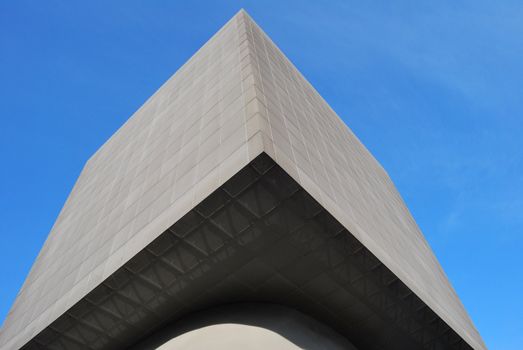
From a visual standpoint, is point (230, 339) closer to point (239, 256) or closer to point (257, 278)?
point (257, 278)

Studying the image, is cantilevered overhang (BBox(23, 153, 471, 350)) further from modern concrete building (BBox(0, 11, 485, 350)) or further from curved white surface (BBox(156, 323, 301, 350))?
curved white surface (BBox(156, 323, 301, 350))

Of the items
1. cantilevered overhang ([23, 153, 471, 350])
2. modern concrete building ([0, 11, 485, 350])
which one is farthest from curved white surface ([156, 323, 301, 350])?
cantilevered overhang ([23, 153, 471, 350])

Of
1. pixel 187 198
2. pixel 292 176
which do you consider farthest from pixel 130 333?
pixel 292 176

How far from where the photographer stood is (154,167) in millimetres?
22453

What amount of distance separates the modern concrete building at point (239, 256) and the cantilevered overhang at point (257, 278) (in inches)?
2.0

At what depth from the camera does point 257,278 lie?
17656 mm

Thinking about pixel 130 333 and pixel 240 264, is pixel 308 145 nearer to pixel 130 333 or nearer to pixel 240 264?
pixel 240 264

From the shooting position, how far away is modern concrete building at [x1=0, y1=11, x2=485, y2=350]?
50.2 feet

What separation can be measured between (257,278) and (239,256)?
1640 millimetres

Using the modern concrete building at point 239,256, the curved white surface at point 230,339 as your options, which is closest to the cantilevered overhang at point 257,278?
the modern concrete building at point 239,256

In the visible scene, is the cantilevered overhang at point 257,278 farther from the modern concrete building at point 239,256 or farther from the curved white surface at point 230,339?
the curved white surface at point 230,339

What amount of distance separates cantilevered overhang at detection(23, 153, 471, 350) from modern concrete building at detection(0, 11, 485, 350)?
51 millimetres

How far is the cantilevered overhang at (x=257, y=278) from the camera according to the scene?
49.4 feet

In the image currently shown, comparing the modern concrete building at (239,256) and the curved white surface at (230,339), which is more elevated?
the modern concrete building at (239,256)
